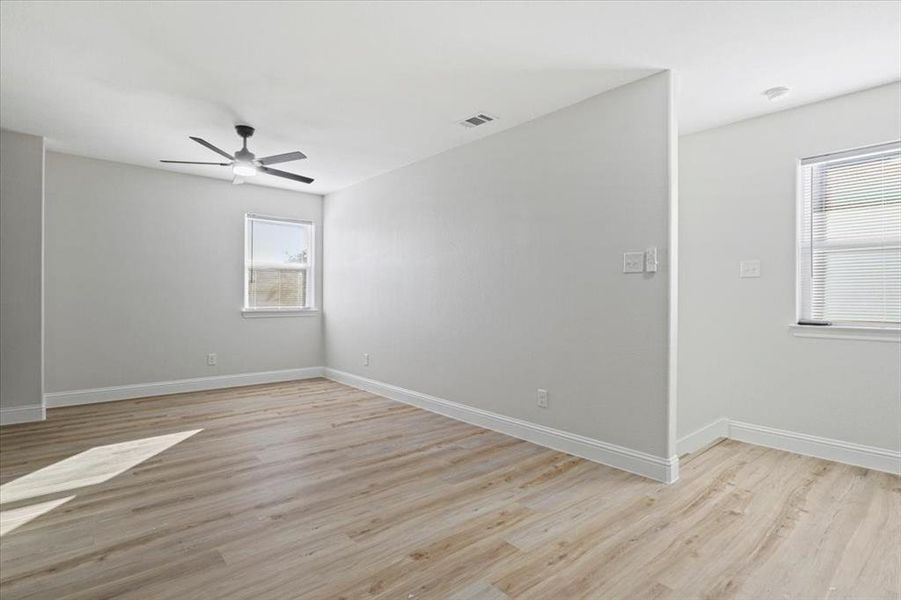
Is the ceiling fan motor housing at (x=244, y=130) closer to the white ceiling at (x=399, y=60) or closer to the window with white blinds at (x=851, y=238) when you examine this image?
the white ceiling at (x=399, y=60)

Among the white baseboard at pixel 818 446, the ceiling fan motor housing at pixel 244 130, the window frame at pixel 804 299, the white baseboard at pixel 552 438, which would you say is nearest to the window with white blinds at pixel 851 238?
the window frame at pixel 804 299

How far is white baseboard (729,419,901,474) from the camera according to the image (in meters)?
2.88

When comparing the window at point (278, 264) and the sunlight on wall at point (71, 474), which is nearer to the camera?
the sunlight on wall at point (71, 474)

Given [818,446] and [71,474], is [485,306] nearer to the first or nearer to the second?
[818,446]

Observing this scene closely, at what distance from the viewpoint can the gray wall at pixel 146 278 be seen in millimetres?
4543

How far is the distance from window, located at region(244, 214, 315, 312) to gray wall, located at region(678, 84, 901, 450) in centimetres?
470

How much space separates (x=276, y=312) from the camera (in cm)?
589

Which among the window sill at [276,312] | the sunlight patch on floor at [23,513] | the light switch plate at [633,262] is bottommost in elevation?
Answer: the sunlight patch on floor at [23,513]

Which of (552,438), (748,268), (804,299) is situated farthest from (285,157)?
(804,299)

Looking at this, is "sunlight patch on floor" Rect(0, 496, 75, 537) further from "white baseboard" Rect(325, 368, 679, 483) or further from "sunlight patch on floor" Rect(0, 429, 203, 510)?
"white baseboard" Rect(325, 368, 679, 483)

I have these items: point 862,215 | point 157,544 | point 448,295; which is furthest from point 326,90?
point 862,215

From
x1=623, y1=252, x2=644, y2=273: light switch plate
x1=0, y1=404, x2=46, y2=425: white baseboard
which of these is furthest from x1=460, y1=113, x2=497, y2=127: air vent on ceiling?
x1=0, y1=404, x2=46, y2=425: white baseboard

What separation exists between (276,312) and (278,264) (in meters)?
0.66

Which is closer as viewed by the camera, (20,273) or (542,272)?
(542,272)
